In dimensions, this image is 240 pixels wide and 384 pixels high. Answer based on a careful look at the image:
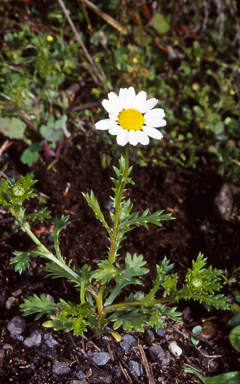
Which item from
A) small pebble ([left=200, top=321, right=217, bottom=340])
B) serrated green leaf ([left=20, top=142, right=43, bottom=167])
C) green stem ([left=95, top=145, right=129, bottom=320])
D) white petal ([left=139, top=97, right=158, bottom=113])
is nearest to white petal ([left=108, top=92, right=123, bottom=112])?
white petal ([left=139, top=97, right=158, bottom=113])

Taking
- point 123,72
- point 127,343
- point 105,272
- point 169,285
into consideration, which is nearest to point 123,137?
point 105,272

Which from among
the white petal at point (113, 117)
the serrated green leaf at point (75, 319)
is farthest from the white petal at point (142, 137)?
the serrated green leaf at point (75, 319)

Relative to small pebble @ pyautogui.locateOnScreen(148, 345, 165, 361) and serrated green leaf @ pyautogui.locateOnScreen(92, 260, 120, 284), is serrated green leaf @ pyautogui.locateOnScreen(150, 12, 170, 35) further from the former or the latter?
small pebble @ pyautogui.locateOnScreen(148, 345, 165, 361)

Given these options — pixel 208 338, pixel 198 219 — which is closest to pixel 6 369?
pixel 208 338

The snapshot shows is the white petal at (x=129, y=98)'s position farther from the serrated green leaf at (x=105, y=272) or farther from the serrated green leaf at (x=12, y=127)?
the serrated green leaf at (x=12, y=127)

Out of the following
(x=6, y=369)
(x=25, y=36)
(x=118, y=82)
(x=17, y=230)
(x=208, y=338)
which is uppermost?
(x=25, y=36)

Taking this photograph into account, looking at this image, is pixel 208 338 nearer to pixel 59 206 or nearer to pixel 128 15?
pixel 59 206

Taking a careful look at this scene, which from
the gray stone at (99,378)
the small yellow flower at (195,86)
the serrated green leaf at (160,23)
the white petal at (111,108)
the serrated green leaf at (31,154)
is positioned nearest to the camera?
the white petal at (111,108)
